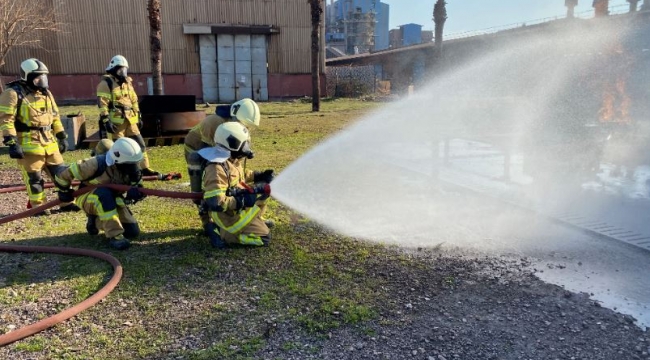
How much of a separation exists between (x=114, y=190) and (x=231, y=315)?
7.51 feet

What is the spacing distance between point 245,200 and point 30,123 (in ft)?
11.4

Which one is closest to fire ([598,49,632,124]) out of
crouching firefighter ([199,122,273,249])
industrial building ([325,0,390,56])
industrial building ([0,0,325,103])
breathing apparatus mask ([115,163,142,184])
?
crouching firefighter ([199,122,273,249])

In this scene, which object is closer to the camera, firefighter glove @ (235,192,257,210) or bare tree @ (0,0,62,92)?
firefighter glove @ (235,192,257,210)

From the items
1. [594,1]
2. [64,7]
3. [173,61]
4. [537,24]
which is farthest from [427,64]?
[64,7]

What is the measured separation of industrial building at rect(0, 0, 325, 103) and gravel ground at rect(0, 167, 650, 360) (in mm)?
28200

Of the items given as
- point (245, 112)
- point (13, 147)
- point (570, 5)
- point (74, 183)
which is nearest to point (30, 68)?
point (13, 147)

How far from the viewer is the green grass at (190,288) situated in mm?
3400

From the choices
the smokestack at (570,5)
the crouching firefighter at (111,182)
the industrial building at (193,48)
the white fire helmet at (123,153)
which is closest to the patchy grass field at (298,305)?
the crouching firefighter at (111,182)

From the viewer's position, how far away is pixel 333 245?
5.22m

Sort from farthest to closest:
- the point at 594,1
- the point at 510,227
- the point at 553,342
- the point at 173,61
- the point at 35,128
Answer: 1. the point at 173,61
2. the point at 594,1
3. the point at 35,128
4. the point at 510,227
5. the point at 553,342

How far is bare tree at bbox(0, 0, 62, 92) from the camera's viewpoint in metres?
20.8

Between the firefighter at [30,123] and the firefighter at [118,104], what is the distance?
1.80m

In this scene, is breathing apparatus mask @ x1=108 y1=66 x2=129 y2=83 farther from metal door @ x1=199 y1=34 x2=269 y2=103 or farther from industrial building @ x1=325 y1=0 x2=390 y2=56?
industrial building @ x1=325 y1=0 x2=390 y2=56

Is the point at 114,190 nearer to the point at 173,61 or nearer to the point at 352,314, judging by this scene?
the point at 352,314
